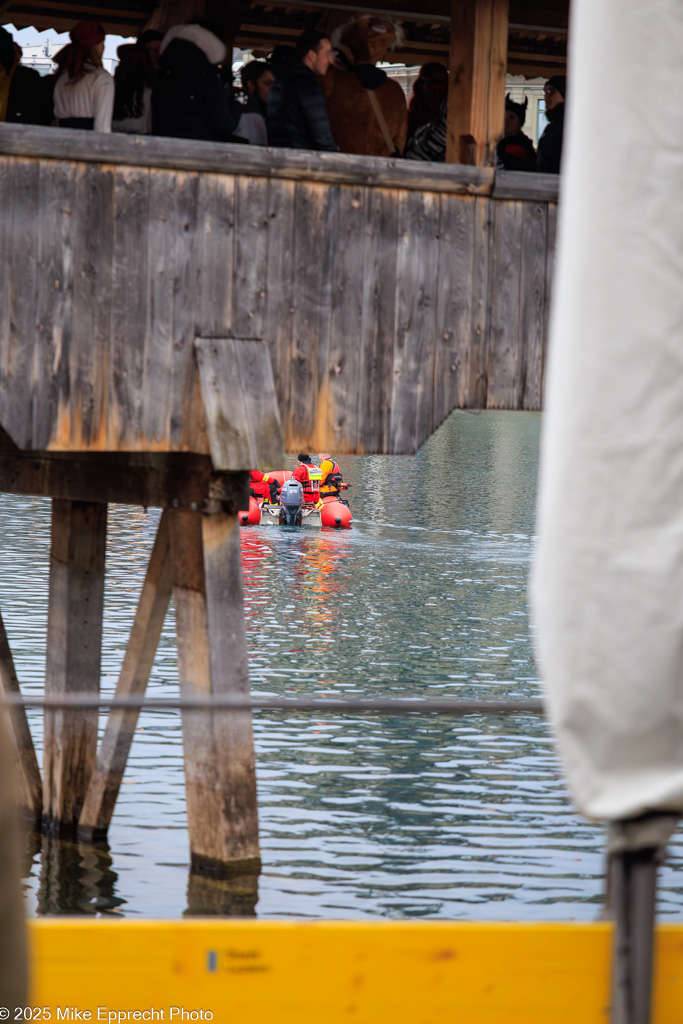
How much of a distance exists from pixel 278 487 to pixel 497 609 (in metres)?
10.6

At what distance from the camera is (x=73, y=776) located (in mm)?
9734

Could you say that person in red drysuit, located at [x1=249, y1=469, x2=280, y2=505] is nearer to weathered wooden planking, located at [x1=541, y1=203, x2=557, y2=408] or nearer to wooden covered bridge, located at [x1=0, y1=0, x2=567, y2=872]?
wooden covered bridge, located at [x1=0, y1=0, x2=567, y2=872]

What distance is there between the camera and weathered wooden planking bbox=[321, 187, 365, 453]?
7.26 metres

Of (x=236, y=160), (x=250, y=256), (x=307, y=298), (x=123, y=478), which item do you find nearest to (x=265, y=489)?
(x=123, y=478)

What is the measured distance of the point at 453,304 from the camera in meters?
7.53

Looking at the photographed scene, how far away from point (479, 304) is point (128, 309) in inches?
77.4

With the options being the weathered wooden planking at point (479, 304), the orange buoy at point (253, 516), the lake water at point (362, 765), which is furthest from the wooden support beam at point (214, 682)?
the orange buoy at point (253, 516)

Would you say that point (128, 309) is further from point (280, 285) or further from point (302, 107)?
point (302, 107)

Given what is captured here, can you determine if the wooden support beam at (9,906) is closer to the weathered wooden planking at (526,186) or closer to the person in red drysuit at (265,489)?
the weathered wooden planking at (526,186)

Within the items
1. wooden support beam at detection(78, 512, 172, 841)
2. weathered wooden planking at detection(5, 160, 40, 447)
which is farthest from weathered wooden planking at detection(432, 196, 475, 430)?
weathered wooden planking at detection(5, 160, 40, 447)

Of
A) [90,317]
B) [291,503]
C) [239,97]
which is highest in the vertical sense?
[239,97]

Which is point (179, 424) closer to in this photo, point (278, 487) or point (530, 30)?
point (530, 30)

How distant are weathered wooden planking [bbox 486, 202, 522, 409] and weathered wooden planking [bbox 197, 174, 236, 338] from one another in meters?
1.51

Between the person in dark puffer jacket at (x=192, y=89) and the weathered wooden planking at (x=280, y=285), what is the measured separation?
0.46 metres
